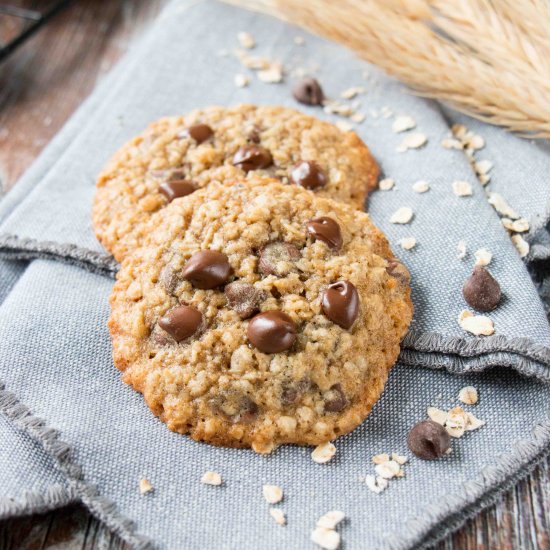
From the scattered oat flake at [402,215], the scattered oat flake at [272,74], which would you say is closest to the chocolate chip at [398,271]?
the scattered oat flake at [402,215]

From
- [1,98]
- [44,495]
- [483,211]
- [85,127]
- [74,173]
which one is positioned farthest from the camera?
[1,98]

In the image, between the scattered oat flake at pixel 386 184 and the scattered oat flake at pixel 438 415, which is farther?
the scattered oat flake at pixel 386 184

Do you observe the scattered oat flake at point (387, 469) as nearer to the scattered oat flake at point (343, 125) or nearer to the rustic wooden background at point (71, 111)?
the rustic wooden background at point (71, 111)

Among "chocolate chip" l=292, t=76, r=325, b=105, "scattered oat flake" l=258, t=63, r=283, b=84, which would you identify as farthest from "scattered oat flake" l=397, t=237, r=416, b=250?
"scattered oat flake" l=258, t=63, r=283, b=84

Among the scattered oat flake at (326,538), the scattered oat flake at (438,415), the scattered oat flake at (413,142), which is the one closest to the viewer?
the scattered oat flake at (326,538)

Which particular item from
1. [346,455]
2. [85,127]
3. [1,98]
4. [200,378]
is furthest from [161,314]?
[1,98]

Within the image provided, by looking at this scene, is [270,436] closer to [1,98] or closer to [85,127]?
[85,127]

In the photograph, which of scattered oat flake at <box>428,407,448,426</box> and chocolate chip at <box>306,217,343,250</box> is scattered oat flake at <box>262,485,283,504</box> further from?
chocolate chip at <box>306,217,343,250</box>
